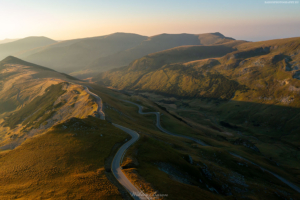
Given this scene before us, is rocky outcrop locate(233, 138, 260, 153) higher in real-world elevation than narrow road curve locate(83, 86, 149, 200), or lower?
lower

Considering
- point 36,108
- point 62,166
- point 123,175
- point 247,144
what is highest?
point 62,166

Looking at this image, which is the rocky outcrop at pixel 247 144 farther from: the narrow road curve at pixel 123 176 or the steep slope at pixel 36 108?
the steep slope at pixel 36 108

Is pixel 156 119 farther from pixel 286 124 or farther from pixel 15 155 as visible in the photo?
pixel 286 124

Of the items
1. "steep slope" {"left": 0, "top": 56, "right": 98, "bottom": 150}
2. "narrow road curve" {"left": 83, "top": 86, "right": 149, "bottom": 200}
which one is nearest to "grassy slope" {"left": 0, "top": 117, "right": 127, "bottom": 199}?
"narrow road curve" {"left": 83, "top": 86, "right": 149, "bottom": 200}

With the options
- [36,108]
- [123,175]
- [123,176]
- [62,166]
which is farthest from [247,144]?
[36,108]

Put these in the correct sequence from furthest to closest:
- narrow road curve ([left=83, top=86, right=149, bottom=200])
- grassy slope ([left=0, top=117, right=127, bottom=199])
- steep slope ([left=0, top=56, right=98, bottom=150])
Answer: steep slope ([left=0, top=56, right=98, bottom=150]), narrow road curve ([left=83, top=86, right=149, bottom=200]), grassy slope ([left=0, top=117, right=127, bottom=199])

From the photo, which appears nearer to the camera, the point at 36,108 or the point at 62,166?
the point at 62,166

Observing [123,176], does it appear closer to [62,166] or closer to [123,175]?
[123,175]

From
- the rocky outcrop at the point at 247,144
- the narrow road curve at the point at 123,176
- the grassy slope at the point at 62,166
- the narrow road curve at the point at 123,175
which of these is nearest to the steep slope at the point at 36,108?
the grassy slope at the point at 62,166

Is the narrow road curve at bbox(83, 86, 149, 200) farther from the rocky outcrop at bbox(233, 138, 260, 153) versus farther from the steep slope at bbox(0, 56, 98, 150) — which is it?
the rocky outcrop at bbox(233, 138, 260, 153)

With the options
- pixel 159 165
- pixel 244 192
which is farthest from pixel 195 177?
pixel 244 192
